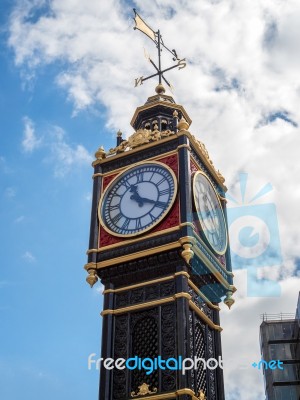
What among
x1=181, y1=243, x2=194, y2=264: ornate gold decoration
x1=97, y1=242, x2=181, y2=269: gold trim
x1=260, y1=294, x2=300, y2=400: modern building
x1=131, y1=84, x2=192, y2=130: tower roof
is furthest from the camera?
x1=260, y1=294, x2=300, y2=400: modern building

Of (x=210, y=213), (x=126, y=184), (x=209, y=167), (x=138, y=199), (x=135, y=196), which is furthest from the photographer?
(x=209, y=167)

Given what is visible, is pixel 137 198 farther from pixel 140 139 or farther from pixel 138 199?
pixel 140 139

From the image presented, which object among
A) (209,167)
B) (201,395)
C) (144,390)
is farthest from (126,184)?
(201,395)

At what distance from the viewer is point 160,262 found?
88.7 ft

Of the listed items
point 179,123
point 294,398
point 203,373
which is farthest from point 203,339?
point 294,398

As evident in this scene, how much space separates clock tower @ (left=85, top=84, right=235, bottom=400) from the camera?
993 inches

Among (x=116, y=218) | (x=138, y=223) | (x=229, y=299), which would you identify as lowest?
(x=229, y=299)

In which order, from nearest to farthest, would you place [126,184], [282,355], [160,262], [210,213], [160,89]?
[160,262], [126,184], [210,213], [160,89], [282,355]

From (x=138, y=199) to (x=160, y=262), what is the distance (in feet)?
9.94

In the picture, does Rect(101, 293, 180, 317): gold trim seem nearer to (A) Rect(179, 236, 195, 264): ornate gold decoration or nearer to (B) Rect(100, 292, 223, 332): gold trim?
(B) Rect(100, 292, 223, 332): gold trim

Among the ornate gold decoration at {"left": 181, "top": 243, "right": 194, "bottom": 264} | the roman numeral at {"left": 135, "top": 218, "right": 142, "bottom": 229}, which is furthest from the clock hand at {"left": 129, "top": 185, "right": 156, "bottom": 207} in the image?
the ornate gold decoration at {"left": 181, "top": 243, "right": 194, "bottom": 264}

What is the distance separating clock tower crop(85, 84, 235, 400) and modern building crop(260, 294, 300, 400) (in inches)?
1370

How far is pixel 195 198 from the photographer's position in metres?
28.3

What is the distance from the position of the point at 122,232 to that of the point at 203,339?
16.0 ft
